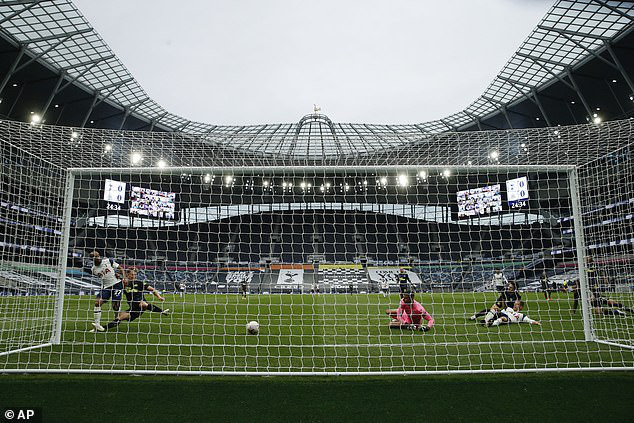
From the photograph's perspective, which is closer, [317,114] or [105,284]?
[105,284]

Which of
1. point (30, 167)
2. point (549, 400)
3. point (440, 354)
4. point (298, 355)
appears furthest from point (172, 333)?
point (549, 400)

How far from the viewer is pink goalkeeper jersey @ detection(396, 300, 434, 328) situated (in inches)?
341

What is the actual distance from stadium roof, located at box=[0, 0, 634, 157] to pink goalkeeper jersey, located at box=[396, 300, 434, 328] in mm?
10397

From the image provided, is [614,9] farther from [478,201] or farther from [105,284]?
[105,284]

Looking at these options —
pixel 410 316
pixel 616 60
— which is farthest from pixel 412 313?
pixel 616 60

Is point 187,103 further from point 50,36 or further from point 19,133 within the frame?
point 19,133

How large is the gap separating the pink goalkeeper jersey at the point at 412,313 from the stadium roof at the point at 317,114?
1040 centimetres

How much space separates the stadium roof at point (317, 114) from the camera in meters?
22.4

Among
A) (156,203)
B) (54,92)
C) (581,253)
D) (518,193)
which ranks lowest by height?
(581,253)

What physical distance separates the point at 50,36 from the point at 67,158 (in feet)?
68.3

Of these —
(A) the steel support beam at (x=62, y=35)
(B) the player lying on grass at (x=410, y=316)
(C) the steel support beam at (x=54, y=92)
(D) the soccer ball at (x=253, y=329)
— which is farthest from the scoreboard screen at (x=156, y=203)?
(A) the steel support beam at (x=62, y=35)

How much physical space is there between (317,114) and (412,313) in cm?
2938

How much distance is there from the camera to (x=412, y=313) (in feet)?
28.2

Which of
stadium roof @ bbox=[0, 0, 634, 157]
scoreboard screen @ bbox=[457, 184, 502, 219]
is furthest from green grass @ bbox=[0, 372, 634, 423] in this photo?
stadium roof @ bbox=[0, 0, 634, 157]
